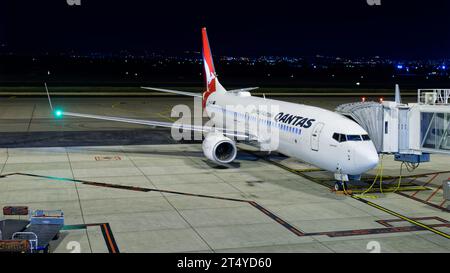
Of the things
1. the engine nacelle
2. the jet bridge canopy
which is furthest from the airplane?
Answer: the jet bridge canopy

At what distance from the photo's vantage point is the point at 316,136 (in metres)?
25.9

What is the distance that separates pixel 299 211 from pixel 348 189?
16.2 ft

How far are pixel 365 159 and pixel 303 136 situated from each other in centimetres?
414

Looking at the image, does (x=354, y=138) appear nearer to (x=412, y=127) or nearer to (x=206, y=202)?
(x=412, y=127)

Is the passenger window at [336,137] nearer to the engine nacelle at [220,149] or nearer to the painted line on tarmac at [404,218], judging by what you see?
the painted line on tarmac at [404,218]

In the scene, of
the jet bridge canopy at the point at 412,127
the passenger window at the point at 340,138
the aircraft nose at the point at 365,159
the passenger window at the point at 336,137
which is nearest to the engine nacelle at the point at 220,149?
the passenger window at the point at 336,137

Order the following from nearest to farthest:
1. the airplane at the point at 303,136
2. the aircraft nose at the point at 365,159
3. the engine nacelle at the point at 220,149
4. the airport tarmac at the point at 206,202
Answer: the airport tarmac at the point at 206,202 < the aircraft nose at the point at 365,159 < the airplane at the point at 303,136 < the engine nacelle at the point at 220,149

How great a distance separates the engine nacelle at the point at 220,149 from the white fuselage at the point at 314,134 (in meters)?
2.35

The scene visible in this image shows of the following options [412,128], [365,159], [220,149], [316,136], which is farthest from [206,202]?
[412,128]

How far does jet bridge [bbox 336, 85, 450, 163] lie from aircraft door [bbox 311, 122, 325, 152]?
2634 millimetres

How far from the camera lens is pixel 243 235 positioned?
18.9 metres

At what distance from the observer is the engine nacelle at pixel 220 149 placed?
30.6 metres

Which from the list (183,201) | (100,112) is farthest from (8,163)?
(100,112)
